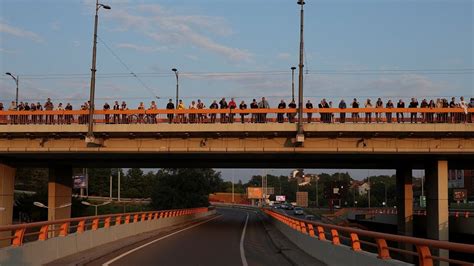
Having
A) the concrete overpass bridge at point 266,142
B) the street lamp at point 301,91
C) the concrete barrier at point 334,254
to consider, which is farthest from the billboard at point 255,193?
the concrete barrier at point 334,254

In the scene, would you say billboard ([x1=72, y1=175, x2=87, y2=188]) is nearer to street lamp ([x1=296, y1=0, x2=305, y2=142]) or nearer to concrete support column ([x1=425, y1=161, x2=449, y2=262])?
street lamp ([x1=296, y1=0, x2=305, y2=142])

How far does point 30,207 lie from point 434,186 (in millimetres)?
52422

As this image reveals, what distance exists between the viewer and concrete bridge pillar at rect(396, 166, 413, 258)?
44.5 m

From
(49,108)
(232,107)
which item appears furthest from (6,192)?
(232,107)

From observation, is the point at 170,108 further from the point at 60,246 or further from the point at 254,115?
the point at 60,246

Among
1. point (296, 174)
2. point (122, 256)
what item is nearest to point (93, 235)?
point (122, 256)

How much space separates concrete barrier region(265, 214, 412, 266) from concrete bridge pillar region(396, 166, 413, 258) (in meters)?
22.9

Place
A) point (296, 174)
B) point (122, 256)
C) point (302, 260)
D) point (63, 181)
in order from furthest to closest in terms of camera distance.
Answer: point (296, 174)
point (63, 181)
point (122, 256)
point (302, 260)

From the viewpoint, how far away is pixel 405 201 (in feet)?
149

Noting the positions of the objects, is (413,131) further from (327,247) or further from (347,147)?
(327,247)

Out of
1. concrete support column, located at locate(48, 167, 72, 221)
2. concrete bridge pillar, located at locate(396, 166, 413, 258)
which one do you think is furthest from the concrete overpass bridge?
concrete support column, located at locate(48, 167, 72, 221)

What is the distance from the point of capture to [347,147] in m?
35.5

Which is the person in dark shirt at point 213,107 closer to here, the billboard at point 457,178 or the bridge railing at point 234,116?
the bridge railing at point 234,116

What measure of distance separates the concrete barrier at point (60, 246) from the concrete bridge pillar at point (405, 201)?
72.4 feet
